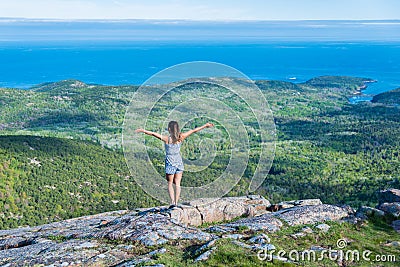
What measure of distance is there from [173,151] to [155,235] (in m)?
3.09

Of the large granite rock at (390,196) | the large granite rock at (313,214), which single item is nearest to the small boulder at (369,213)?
the large granite rock at (313,214)

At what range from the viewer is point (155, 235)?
50.6 feet

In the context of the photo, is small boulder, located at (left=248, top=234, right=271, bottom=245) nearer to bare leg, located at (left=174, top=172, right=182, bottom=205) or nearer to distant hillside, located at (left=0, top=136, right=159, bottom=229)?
bare leg, located at (left=174, top=172, right=182, bottom=205)

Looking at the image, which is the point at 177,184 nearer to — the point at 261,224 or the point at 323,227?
the point at 261,224

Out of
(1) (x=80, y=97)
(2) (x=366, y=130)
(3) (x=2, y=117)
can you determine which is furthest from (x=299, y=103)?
(3) (x=2, y=117)

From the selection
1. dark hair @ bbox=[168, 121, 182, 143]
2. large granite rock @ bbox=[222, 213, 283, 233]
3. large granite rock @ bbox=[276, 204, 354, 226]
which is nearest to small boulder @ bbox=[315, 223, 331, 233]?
large granite rock @ bbox=[276, 204, 354, 226]

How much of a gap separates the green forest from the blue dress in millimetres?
1300

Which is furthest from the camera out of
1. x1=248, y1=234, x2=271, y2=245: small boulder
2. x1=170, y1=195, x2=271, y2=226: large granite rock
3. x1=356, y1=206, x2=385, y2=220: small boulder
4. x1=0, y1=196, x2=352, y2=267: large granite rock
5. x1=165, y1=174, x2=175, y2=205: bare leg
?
x1=356, y1=206, x2=385, y2=220: small boulder

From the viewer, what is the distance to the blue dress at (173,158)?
15.9m

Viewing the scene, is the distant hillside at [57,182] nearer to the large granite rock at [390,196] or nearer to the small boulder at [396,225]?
the large granite rock at [390,196]

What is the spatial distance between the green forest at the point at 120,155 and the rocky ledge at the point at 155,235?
2.45m

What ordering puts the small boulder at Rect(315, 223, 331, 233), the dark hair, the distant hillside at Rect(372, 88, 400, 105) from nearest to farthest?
1. the dark hair
2. the small boulder at Rect(315, 223, 331, 233)
3. the distant hillside at Rect(372, 88, 400, 105)

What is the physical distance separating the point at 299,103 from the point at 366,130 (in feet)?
203

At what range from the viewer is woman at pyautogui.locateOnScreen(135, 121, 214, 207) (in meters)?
15.5
